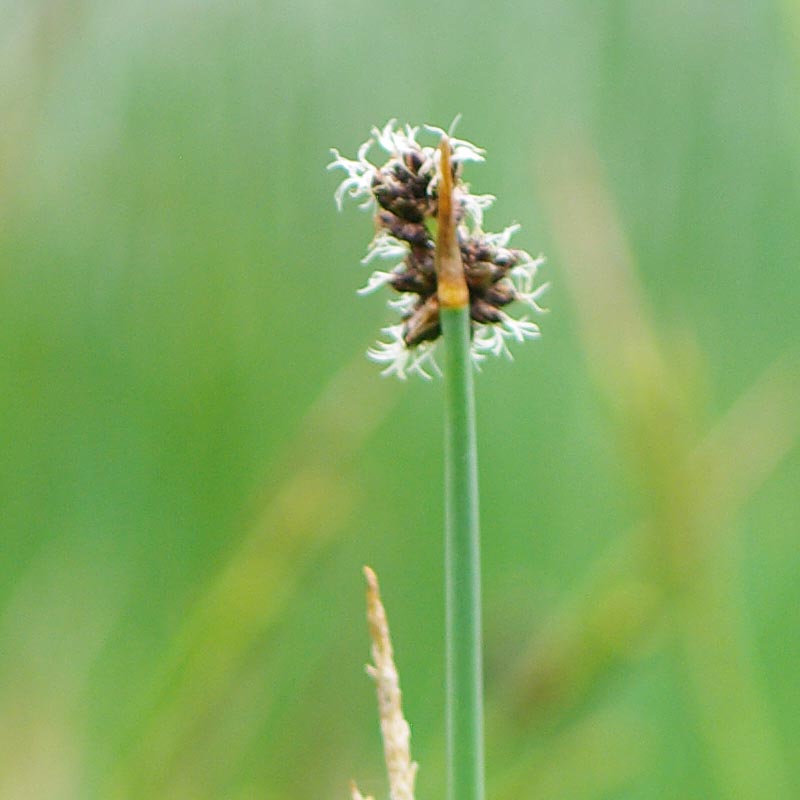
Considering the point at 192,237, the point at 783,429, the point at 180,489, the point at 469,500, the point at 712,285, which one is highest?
the point at 712,285

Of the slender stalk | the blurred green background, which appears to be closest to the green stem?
the slender stalk

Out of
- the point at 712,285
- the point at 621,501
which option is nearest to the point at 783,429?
the point at 621,501

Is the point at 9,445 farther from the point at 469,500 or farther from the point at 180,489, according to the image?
the point at 469,500

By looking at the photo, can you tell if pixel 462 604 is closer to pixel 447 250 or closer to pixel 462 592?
pixel 462 592

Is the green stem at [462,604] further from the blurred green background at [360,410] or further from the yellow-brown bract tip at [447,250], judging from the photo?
the blurred green background at [360,410]

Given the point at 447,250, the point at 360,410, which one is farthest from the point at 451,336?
the point at 360,410

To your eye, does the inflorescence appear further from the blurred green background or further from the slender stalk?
the blurred green background

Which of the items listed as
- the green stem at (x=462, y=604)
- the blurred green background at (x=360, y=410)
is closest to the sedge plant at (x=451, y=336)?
the green stem at (x=462, y=604)

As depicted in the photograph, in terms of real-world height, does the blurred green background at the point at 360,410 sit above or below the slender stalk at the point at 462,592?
above

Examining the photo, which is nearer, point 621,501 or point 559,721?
point 559,721
